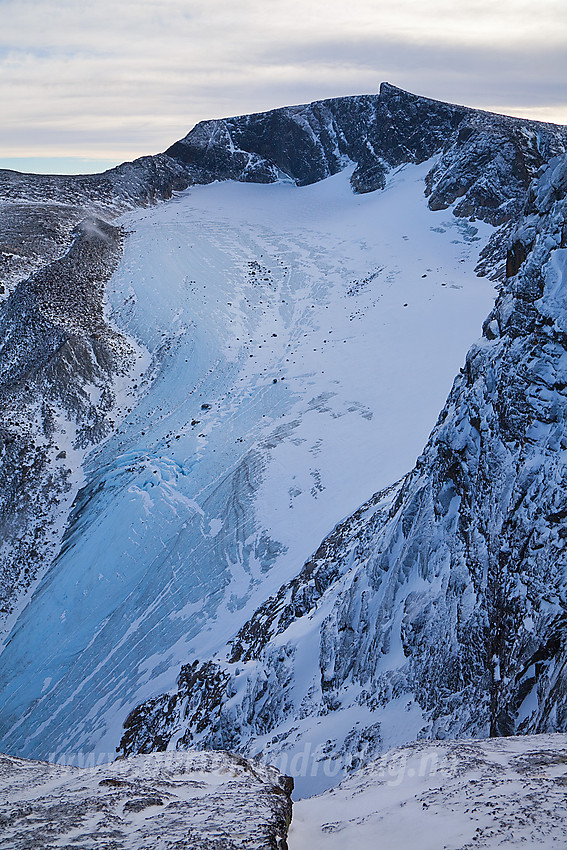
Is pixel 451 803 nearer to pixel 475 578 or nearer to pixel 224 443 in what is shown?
pixel 475 578

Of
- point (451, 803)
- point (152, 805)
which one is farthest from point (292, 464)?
point (451, 803)

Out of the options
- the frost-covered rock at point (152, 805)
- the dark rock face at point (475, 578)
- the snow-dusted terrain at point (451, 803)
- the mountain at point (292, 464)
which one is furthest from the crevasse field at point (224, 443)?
the snow-dusted terrain at point (451, 803)

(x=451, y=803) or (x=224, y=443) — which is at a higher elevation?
(x=224, y=443)

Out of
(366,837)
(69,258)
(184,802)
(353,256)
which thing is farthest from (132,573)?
(353,256)

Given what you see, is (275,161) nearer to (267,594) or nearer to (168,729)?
(267,594)

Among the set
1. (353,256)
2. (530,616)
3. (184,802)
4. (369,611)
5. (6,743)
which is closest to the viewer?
(184,802)

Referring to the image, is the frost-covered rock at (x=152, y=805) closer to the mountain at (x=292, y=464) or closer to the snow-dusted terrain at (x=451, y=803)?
the snow-dusted terrain at (x=451, y=803)

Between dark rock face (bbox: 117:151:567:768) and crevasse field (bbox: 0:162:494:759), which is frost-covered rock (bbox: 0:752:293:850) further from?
crevasse field (bbox: 0:162:494:759)
